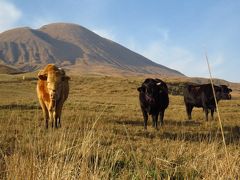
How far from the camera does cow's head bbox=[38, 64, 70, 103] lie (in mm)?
12328

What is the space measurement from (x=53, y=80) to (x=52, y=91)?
407 millimetres

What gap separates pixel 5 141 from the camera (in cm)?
880

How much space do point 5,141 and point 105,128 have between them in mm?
4097

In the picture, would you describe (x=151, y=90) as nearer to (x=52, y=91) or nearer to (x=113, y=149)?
(x=52, y=91)

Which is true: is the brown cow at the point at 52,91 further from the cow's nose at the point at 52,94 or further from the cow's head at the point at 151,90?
the cow's head at the point at 151,90

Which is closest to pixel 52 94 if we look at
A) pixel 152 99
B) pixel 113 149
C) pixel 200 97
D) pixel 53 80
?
pixel 53 80

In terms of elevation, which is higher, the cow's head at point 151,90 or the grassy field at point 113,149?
the cow's head at point 151,90

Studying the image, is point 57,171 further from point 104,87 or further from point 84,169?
point 104,87

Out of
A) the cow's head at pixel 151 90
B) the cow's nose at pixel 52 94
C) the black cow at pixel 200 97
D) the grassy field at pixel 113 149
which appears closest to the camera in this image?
the grassy field at pixel 113 149

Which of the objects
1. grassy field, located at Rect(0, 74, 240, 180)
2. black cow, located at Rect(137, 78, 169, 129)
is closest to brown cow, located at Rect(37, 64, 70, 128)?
grassy field, located at Rect(0, 74, 240, 180)

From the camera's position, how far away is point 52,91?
12289 mm

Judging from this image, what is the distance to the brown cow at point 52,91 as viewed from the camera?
12.4m

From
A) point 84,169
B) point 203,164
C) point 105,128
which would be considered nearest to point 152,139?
point 105,128

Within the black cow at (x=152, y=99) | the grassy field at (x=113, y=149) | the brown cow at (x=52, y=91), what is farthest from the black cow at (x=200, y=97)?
the brown cow at (x=52, y=91)
